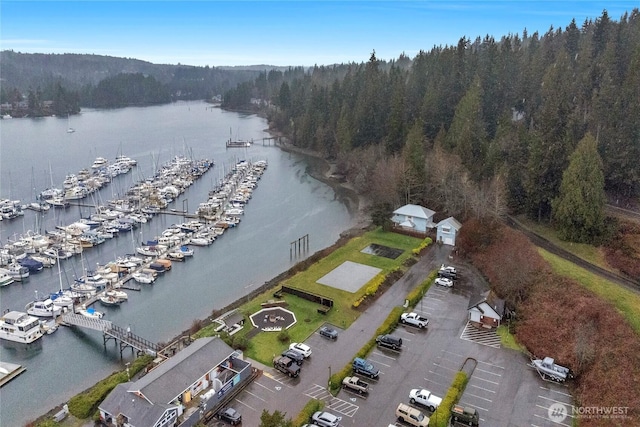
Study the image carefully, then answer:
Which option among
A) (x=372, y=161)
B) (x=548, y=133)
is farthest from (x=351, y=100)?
(x=548, y=133)

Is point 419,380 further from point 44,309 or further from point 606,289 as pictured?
point 44,309

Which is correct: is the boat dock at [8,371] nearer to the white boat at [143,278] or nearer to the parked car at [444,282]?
the white boat at [143,278]

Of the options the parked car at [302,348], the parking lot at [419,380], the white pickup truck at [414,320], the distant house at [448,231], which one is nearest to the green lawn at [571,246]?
the distant house at [448,231]

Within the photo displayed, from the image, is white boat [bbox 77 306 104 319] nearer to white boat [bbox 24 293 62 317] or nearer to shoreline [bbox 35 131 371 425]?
white boat [bbox 24 293 62 317]

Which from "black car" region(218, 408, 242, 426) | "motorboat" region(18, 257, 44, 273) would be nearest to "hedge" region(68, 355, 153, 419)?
"black car" region(218, 408, 242, 426)

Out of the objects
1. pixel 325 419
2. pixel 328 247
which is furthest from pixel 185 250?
pixel 325 419

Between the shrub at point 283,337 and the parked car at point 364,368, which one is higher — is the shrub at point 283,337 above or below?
below
